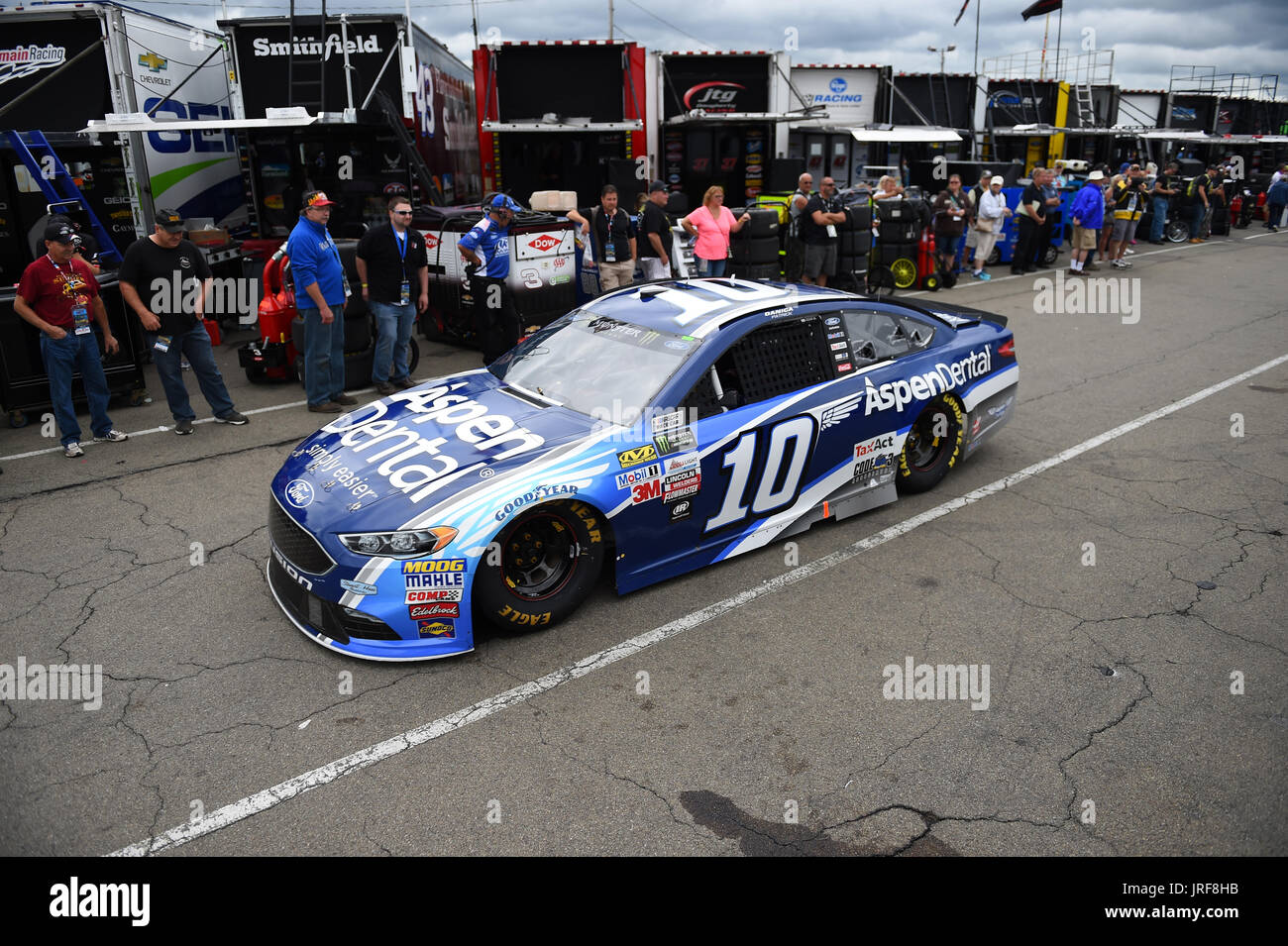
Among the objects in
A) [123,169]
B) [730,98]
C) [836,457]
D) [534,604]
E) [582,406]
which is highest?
[730,98]

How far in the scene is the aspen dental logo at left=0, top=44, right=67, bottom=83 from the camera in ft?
36.1

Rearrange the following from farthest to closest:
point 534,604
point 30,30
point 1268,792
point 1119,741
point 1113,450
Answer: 1. point 30,30
2. point 1113,450
3. point 534,604
4. point 1119,741
5. point 1268,792

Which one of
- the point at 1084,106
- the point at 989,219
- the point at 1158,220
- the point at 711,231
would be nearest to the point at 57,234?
the point at 711,231

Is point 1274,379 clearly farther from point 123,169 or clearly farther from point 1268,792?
point 123,169

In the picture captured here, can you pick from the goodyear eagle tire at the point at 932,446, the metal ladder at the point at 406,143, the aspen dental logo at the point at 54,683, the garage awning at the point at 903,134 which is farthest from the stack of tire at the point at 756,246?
the aspen dental logo at the point at 54,683

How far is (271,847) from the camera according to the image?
10.1 feet

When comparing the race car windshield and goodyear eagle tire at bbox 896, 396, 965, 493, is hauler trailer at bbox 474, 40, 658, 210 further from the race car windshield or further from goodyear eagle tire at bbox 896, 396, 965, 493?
goodyear eagle tire at bbox 896, 396, 965, 493

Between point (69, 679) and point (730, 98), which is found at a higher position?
point (730, 98)

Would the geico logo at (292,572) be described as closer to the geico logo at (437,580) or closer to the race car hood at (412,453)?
the race car hood at (412,453)

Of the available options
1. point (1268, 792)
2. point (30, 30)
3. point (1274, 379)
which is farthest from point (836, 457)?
point (30, 30)

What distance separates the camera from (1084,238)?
1603 cm

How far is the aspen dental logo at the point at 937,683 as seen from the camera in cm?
396

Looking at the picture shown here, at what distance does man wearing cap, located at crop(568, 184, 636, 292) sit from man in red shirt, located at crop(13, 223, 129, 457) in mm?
5354
